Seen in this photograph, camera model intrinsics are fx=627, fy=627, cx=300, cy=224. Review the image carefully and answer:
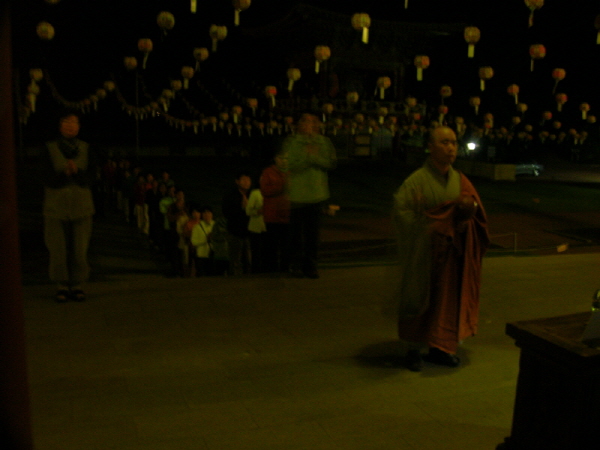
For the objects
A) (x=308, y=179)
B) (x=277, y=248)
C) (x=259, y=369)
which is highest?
(x=308, y=179)

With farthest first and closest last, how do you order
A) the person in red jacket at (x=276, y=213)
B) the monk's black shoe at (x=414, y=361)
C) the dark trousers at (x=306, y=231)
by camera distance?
1. the person in red jacket at (x=276, y=213)
2. the dark trousers at (x=306, y=231)
3. the monk's black shoe at (x=414, y=361)

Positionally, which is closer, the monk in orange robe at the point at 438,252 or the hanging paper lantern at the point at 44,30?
the monk in orange robe at the point at 438,252

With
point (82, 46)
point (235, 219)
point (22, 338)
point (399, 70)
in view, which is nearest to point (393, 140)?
point (399, 70)

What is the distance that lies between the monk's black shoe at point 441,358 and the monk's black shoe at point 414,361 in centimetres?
11

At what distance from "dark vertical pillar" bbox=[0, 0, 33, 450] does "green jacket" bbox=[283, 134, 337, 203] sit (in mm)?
3966

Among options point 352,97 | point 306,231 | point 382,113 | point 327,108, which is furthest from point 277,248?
point 382,113

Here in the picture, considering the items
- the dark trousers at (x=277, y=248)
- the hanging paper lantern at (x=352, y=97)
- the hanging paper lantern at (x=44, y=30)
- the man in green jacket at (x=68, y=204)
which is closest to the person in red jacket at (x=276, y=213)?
the dark trousers at (x=277, y=248)

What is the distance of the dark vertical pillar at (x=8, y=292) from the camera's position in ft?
5.52

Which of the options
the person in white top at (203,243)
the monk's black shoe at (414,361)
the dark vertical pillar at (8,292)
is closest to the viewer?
the dark vertical pillar at (8,292)

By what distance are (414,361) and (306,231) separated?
2.29m

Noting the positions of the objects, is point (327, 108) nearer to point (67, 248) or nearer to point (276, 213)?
point (276, 213)

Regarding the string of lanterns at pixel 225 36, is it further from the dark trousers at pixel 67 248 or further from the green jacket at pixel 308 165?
the dark trousers at pixel 67 248

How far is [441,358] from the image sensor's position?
396cm

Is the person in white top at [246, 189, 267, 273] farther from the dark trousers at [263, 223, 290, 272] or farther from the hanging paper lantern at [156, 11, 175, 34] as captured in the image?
the hanging paper lantern at [156, 11, 175, 34]
